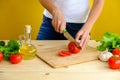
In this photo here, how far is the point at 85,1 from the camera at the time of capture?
1450 millimetres

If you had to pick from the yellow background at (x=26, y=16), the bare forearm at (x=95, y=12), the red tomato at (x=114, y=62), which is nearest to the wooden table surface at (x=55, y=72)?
the red tomato at (x=114, y=62)

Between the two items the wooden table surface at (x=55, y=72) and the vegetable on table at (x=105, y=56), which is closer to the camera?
the wooden table surface at (x=55, y=72)

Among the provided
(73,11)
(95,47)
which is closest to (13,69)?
(95,47)

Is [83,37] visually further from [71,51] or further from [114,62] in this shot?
[114,62]

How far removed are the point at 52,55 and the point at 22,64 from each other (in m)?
0.15

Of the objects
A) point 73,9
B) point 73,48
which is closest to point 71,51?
point 73,48

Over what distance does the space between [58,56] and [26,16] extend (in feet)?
3.00

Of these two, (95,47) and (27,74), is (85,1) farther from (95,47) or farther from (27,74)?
(27,74)

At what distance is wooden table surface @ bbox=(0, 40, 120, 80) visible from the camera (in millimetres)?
910

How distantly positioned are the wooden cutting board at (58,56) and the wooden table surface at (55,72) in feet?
0.11

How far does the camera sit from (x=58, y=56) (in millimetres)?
1073

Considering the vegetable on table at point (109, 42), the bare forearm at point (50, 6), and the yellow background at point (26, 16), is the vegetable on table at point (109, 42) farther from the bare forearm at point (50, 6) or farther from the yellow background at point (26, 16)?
the yellow background at point (26, 16)

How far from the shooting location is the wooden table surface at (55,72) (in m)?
0.91

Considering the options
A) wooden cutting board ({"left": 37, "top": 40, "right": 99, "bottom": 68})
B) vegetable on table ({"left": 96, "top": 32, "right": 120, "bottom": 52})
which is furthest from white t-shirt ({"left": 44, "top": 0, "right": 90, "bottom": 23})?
vegetable on table ({"left": 96, "top": 32, "right": 120, "bottom": 52})
